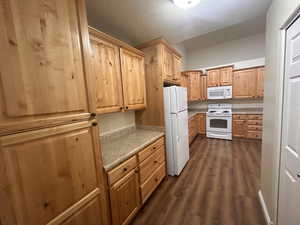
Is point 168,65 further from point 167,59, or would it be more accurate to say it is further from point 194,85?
point 194,85

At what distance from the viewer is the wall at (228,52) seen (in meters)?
4.11

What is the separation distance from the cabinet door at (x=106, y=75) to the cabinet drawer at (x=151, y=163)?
837 mm

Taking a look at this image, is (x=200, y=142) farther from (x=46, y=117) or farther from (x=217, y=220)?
(x=46, y=117)

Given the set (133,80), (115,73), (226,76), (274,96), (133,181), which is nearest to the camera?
(274,96)

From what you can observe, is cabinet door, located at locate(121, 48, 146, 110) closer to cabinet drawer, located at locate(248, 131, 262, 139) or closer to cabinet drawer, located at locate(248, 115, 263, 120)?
cabinet drawer, located at locate(248, 115, 263, 120)

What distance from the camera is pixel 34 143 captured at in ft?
2.35

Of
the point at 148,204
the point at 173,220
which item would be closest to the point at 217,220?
the point at 173,220

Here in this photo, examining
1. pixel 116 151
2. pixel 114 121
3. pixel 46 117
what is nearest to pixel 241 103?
pixel 114 121

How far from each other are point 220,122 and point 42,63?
4.74m

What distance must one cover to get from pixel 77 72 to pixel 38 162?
0.61 m

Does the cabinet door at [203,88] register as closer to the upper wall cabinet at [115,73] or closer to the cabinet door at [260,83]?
the cabinet door at [260,83]

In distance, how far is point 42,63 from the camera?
749 millimetres

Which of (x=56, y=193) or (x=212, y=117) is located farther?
(x=212, y=117)

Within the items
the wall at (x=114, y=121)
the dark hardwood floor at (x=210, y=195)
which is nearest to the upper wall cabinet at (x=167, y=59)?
the wall at (x=114, y=121)
